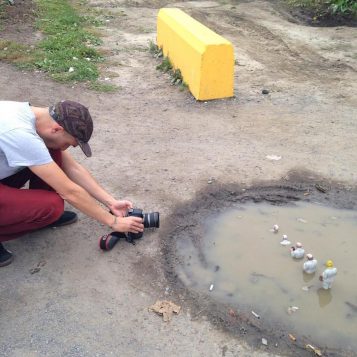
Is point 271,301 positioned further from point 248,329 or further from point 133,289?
point 133,289

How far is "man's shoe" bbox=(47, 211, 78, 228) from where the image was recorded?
3818 millimetres

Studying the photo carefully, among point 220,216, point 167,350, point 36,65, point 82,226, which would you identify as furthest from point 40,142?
point 36,65

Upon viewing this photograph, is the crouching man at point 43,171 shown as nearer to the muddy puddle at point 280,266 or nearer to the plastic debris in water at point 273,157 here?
the muddy puddle at point 280,266

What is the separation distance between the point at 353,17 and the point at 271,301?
29.9 feet

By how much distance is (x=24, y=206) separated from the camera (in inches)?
126

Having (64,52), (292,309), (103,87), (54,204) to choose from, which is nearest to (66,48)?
(64,52)

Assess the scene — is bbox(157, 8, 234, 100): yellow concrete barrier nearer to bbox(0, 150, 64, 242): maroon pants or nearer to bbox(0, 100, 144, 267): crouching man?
bbox(0, 100, 144, 267): crouching man

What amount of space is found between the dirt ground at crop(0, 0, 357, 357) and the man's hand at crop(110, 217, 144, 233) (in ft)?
0.89

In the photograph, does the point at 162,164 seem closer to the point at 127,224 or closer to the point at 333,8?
the point at 127,224

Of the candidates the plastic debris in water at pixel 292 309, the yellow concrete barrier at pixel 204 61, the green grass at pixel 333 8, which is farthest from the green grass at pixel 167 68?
the green grass at pixel 333 8

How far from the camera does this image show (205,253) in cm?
364

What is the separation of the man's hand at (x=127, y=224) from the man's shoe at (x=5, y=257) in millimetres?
810

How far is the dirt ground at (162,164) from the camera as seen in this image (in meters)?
2.91

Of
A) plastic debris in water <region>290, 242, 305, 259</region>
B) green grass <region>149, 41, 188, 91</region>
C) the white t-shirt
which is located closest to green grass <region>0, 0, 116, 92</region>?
green grass <region>149, 41, 188, 91</region>
